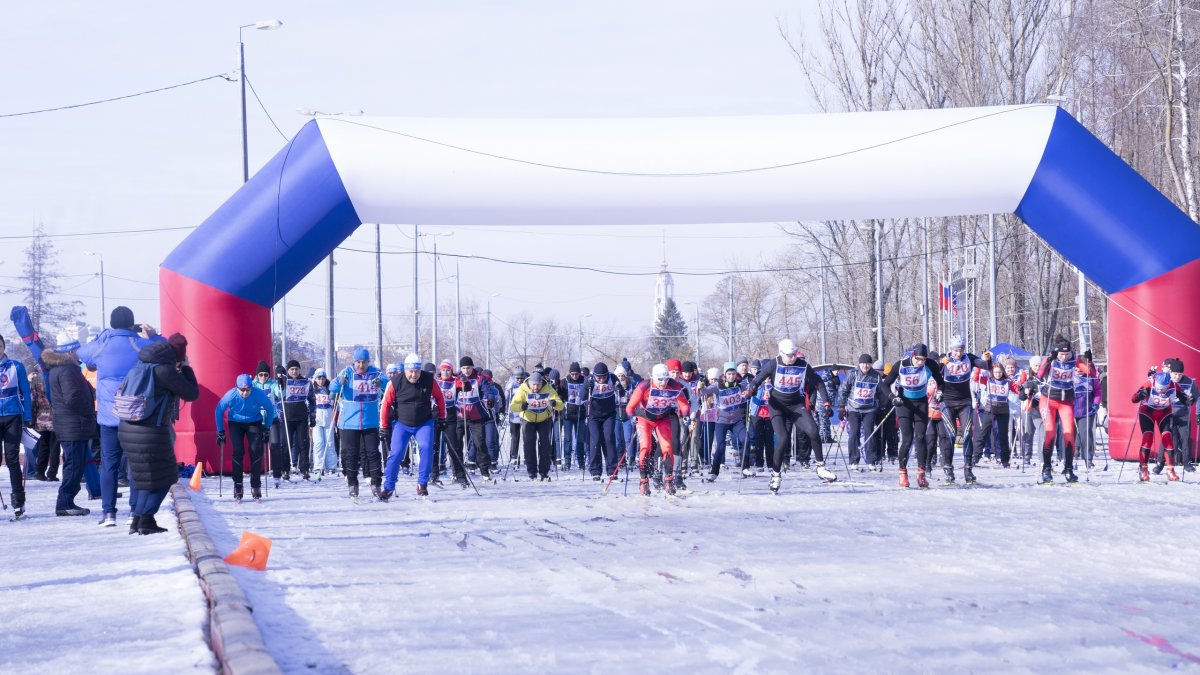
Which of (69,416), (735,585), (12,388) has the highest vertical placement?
(12,388)

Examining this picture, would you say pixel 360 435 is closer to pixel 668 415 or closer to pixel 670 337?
pixel 668 415

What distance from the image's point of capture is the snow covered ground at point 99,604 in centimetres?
596

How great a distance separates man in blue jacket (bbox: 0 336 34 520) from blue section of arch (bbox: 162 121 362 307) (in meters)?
4.62

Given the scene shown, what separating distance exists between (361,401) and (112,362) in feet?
12.1

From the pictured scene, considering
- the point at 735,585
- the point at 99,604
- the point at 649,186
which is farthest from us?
the point at 649,186

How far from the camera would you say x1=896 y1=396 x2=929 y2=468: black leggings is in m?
14.8

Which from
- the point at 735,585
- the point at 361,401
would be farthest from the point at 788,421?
the point at 735,585

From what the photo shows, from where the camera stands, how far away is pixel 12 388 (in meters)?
12.3

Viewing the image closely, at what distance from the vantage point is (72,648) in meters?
6.27

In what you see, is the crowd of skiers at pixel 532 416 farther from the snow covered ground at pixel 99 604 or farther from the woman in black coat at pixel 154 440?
the snow covered ground at pixel 99 604

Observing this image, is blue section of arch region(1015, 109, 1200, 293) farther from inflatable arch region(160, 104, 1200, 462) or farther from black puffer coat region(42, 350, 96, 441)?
black puffer coat region(42, 350, 96, 441)

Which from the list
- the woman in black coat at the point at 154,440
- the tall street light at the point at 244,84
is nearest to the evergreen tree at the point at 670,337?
the tall street light at the point at 244,84

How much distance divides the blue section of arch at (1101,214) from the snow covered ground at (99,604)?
37.1ft

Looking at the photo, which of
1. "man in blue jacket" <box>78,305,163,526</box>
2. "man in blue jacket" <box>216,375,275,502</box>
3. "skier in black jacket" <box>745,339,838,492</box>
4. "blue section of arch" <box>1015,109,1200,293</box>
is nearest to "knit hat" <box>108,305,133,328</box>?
"man in blue jacket" <box>78,305,163,526</box>
